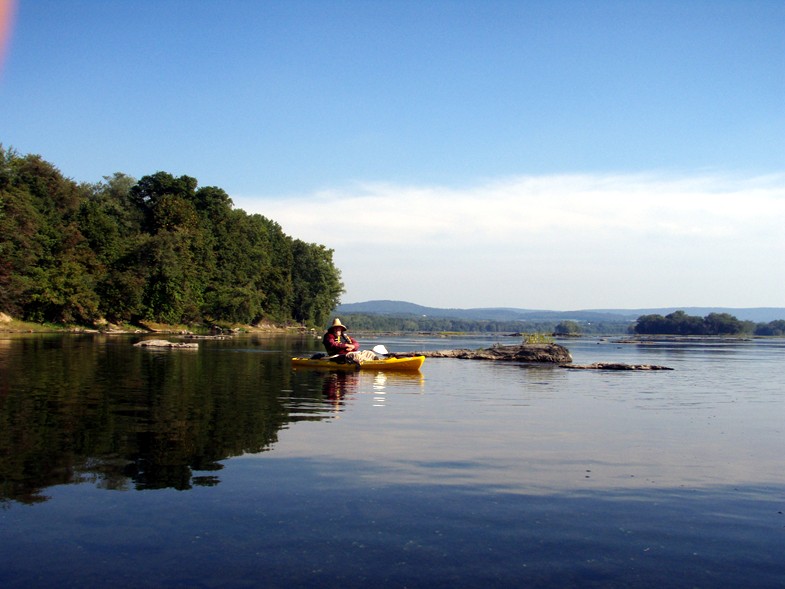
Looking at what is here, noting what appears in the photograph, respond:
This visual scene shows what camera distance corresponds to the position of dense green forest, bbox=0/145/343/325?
84250mm

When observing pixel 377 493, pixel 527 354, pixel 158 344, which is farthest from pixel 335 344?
pixel 377 493

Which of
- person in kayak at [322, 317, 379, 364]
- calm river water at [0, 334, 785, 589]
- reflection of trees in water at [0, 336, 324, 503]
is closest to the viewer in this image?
calm river water at [0, 334, 785, 589]

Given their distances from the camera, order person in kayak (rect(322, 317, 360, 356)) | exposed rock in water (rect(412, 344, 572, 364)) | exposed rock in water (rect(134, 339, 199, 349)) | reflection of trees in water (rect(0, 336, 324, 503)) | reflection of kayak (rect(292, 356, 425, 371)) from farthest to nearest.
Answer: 1. exposed rock in water (rect(134, 339, 199, 349))
2. exposed rock in water (rect(412, 344, 572, 364))
3. person in kayak (rect(322, 317, 360, 356))
4. reflection of kayak (rect(292, 356, 425, 371))
5. reflection of trees in water (rect(0, 336, 324, 503))

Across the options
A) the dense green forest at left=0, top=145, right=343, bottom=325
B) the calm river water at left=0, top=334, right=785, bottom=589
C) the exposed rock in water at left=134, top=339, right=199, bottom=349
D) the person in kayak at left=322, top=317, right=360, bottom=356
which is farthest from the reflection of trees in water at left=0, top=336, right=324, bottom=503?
the dense green forest at left=0, top=145, right=343, bottom=325

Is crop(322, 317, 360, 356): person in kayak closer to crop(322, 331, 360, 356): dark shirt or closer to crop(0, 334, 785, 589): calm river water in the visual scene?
crop(322, 331, 360, 356): dark shirt

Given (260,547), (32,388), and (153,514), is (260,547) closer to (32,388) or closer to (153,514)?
(153,514)

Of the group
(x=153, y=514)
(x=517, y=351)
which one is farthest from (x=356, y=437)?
(x=517, y=351)

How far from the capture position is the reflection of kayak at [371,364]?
42.6m

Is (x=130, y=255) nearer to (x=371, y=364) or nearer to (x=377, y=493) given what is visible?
(x=371, y=364)

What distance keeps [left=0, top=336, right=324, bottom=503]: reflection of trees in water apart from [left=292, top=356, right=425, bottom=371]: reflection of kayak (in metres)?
6.70

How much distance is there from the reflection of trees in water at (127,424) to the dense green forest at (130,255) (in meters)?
54.1

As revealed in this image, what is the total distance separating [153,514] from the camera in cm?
1071

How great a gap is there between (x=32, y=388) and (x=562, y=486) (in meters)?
20.6

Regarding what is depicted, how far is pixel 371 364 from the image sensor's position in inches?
1700
